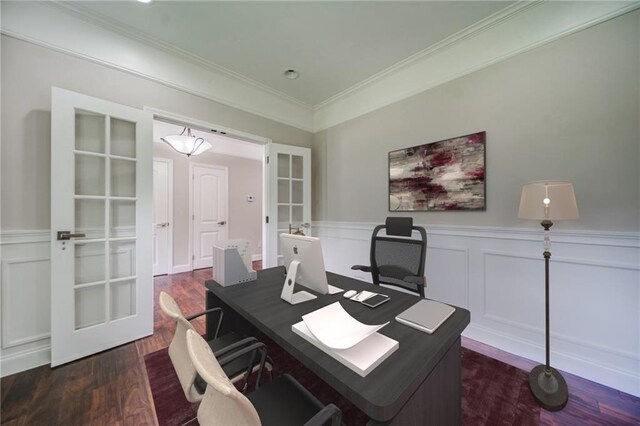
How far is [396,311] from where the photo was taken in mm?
1227

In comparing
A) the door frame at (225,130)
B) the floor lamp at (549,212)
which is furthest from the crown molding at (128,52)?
the floor lamp at (549,212)

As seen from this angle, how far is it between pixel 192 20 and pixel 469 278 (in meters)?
3.47

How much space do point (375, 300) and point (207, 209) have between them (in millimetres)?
4591

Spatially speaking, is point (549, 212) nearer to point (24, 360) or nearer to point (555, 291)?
point (555, 291)

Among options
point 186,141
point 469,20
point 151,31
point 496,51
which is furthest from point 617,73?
point 186,141

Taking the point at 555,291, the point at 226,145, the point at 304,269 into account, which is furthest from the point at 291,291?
the point at 226,145

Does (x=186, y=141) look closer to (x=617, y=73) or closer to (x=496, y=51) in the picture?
(x=496, y=51)

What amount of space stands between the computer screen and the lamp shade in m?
1.44

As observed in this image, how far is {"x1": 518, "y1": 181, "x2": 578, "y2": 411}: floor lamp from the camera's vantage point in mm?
1471

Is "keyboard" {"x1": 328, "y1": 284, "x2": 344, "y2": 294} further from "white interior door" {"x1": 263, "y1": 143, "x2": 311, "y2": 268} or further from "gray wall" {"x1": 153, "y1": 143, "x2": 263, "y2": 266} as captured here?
"gray wall" {"x1": 153, "y1": 143, "x2": 263, "y2": 266}

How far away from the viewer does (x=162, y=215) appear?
447 cm

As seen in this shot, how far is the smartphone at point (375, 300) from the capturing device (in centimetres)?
129

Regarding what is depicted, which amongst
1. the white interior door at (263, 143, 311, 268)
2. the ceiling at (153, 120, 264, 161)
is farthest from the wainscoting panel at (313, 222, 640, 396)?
the ceiling at (153, 120, 264, 161)

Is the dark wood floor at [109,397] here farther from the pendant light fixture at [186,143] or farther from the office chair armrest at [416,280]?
the pendant light fixture at [186,143]
